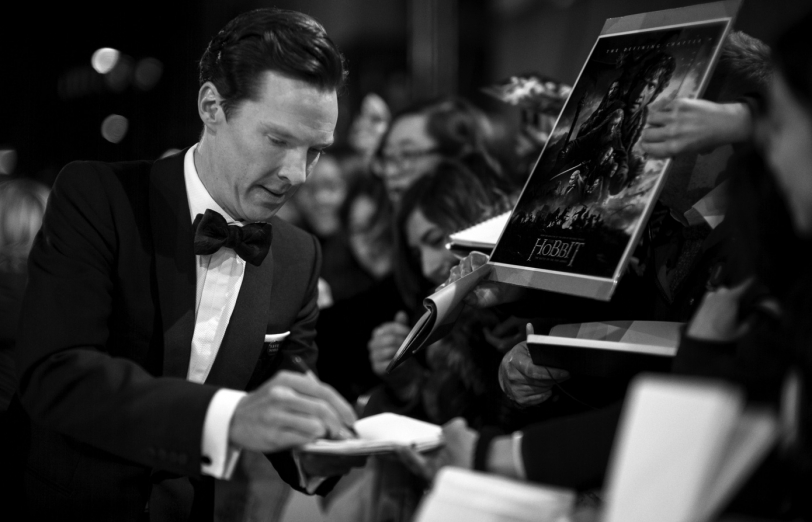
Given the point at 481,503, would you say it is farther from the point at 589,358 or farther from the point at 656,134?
the point at 656,134

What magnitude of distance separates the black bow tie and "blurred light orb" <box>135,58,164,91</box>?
2382mm

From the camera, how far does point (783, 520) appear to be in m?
0.97

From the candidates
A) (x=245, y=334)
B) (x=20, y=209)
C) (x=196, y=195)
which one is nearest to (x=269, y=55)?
(x=196, y=195)

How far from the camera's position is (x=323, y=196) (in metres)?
4.88

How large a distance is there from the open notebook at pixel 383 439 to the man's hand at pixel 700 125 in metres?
0.64

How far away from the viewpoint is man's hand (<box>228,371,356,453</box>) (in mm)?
1205

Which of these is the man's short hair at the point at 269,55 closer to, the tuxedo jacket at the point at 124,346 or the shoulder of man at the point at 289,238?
the tuxedo jacket at the point at 124,346

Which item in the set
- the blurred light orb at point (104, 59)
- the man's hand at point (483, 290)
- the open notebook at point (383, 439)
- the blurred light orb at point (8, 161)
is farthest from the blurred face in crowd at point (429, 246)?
the blurred light orb at point (8, 161)

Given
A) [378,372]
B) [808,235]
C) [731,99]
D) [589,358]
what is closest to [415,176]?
[378,372]

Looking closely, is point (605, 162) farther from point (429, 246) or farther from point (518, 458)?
point (429, 246)

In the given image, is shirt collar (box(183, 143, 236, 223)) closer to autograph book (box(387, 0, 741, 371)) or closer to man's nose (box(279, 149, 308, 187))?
man's nose (box(279, 149, 308, 187))

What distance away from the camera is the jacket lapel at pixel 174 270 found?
164 centimetres

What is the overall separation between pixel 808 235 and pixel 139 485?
4.37 feet

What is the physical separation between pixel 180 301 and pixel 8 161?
10.5 ft
